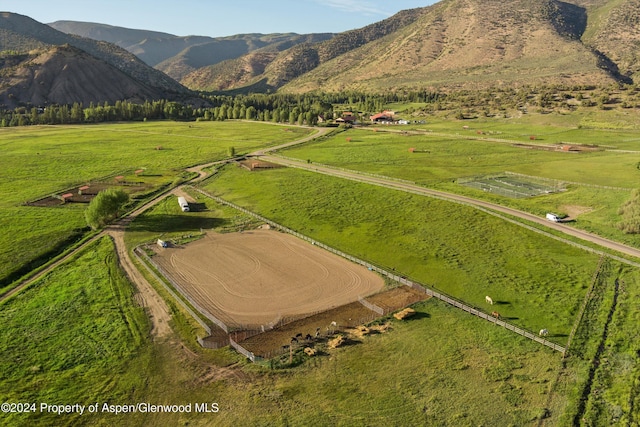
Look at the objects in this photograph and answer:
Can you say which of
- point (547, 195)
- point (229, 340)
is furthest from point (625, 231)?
point (229, 340)

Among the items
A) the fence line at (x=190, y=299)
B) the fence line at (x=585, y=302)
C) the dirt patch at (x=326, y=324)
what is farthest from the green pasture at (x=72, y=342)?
the fence line at (x=585, y=302)

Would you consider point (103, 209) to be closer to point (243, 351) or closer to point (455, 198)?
point (243, 351)

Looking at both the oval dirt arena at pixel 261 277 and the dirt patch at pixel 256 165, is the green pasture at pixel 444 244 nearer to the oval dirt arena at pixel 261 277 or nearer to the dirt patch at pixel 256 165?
the oval dirt arena at pixel 261 277

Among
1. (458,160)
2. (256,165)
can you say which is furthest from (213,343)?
(458,160)

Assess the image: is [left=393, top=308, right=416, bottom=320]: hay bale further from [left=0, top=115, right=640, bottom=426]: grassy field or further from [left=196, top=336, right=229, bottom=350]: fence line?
[left=196, top=336, right=229, bottom=350]: fence line

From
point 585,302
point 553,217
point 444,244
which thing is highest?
point 553,217

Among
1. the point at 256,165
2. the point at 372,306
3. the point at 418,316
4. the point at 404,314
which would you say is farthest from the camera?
the point at 256,165
